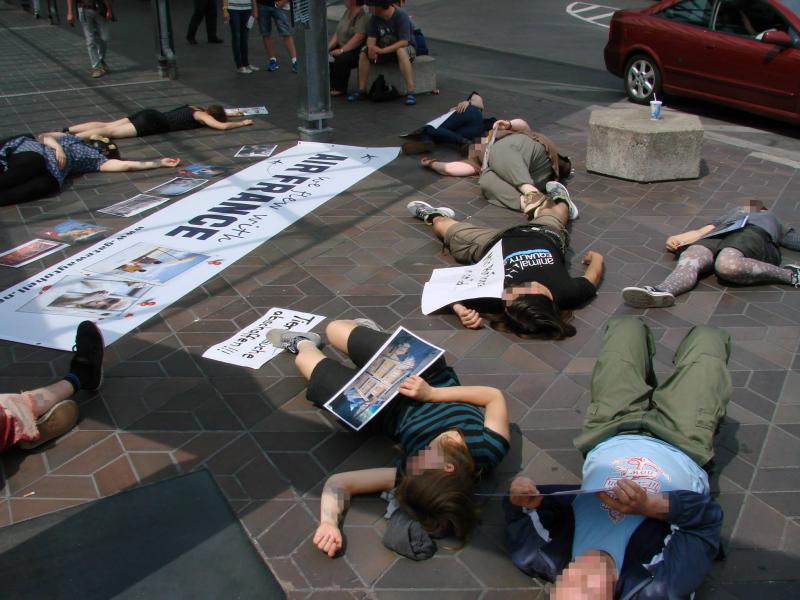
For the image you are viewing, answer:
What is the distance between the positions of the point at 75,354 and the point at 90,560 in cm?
136

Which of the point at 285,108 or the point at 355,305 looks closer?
the point at 355,305

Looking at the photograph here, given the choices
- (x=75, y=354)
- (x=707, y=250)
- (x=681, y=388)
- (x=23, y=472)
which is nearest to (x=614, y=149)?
(x=707, y=250)

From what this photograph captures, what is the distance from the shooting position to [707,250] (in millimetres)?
4980

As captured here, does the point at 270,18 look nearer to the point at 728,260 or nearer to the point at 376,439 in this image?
the point at 728,260

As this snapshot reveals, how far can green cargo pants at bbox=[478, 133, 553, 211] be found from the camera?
6199 mm

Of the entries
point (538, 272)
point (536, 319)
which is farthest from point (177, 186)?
point (536, 319)

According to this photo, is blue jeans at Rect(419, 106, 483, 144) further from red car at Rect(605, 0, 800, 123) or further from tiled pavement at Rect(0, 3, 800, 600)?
red car at Rect(605, 0, 800, 123)

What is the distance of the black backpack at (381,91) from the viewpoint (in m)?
9.57

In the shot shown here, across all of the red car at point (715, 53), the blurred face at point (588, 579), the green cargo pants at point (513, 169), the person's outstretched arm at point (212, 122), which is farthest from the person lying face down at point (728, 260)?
the person's outstretched arm at point (212, 122)

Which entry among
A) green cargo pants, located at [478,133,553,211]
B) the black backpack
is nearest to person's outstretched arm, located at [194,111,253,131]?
the black backpack

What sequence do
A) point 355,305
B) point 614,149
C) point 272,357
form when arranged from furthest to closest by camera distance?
1. point 614,149
2. point 355,305
3. point 272,357

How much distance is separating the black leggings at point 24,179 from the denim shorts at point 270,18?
5565 millimetres

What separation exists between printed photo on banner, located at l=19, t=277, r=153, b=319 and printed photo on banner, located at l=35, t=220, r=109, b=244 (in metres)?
0.71

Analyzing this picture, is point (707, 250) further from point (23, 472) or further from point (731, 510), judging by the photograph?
point (23, 472)
